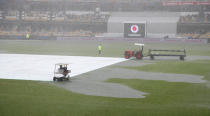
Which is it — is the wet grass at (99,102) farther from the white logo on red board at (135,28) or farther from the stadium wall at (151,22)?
the stadium wall at (151,22)

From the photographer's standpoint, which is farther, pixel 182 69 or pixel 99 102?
pixel 182 69

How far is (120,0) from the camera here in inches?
3177

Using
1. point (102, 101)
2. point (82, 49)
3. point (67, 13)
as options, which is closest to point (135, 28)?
point (67, 13)

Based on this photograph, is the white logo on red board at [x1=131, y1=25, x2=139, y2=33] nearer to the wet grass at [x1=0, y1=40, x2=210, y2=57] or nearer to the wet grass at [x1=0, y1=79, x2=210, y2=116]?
the wet grass at [x1=0, y1=40, x2=210, y2=57]

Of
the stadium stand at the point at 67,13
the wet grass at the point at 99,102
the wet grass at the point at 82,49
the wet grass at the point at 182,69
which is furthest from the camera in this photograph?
the stadium stand at the point at 67,13

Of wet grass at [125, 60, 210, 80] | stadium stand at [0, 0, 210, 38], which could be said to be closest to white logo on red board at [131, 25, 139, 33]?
stadium stand at [0, 0, 210, 38]

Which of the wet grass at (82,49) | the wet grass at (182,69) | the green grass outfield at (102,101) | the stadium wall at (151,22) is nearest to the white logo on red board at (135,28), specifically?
the stadium wall at (151,22)

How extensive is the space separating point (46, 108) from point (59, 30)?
69635 millimetres

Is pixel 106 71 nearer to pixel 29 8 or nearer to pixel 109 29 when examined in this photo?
pixel 109 29

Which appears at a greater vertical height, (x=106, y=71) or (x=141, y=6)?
(x=141, y=6)

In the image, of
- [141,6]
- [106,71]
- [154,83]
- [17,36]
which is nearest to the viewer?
[154,83]

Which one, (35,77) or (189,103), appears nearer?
(189,103)

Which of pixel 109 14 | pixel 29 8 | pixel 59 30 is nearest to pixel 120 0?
pixel 109 14

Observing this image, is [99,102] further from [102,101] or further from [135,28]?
[135,28]
